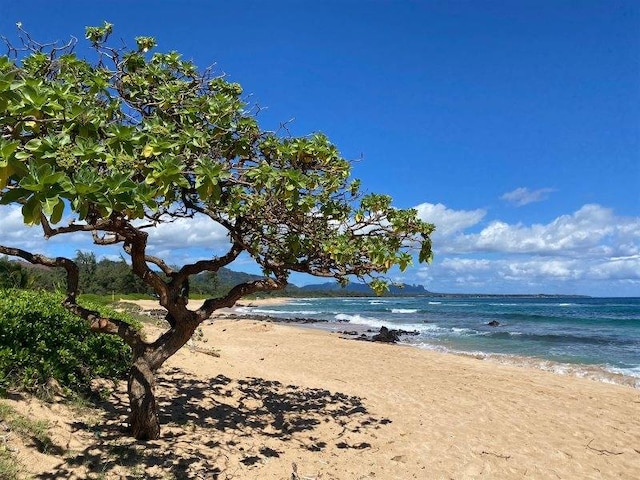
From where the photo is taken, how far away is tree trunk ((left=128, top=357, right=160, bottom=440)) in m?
5.56

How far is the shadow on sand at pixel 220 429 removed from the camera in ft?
16.2

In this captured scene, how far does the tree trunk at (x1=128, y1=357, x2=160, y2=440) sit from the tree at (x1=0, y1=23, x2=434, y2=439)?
0.04 ft

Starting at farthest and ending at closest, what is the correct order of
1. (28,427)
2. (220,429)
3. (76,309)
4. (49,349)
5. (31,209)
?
(220,429) → (49,349) → (76,309) → (28,427) → (31,209)

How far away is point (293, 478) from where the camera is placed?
200 inches

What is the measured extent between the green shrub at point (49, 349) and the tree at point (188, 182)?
71 cm

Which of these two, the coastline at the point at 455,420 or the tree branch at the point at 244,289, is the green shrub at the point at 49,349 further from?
the coastline at the point at 455,420

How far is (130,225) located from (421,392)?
7878 mm

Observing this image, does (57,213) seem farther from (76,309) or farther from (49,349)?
(49,349)

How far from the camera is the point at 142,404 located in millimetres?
5551

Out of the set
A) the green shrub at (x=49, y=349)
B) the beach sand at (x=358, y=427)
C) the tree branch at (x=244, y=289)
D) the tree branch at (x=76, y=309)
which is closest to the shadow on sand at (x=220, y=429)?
the beach sand at (x=358, y=427)

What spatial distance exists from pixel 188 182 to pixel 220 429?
12.3 feet

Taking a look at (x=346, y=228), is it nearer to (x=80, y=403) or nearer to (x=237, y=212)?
(x=237, y=212)

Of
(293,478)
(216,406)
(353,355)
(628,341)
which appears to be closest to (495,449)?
(293,478)

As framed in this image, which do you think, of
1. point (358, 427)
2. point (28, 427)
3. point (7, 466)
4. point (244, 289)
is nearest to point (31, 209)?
point (7, 466)
